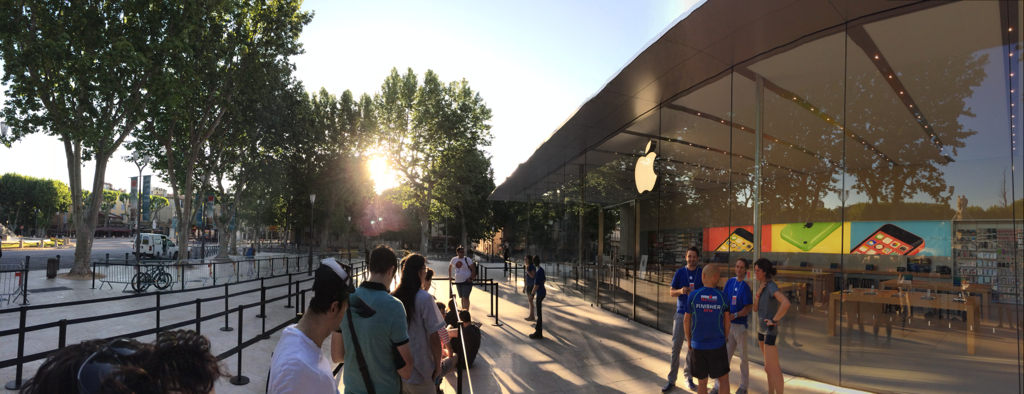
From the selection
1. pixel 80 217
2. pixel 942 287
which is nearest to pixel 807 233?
pixel 942 287

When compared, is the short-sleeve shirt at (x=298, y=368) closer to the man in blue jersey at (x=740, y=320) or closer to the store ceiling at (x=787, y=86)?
the man in blue jersey at (x=740, y=320)

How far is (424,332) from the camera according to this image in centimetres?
353

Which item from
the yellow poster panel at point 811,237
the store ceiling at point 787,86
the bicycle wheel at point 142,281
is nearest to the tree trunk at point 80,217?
the bicycle wheel at point 142,281

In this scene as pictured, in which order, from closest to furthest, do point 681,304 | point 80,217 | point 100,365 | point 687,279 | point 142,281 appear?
point 100,365, point 681,304, point 687,279, point 142,281, point 80,217

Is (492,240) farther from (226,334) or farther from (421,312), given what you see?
(421,312)

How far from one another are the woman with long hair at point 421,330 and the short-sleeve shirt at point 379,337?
24 centimetres

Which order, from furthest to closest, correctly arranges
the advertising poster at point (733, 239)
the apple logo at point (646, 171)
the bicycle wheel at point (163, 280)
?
the bicycle wheel at point (163, 280) → the apple logo at point (646, 171) → the advertising poster at point (733, 239)

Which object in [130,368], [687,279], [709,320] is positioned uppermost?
[130,368]

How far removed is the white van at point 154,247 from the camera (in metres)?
34.2

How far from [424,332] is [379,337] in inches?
20.3

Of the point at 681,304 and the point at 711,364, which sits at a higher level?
the point at 681,304

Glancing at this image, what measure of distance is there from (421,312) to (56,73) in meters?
23.6

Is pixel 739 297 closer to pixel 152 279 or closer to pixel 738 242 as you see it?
pixel 738 242

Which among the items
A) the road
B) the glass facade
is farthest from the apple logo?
the road
